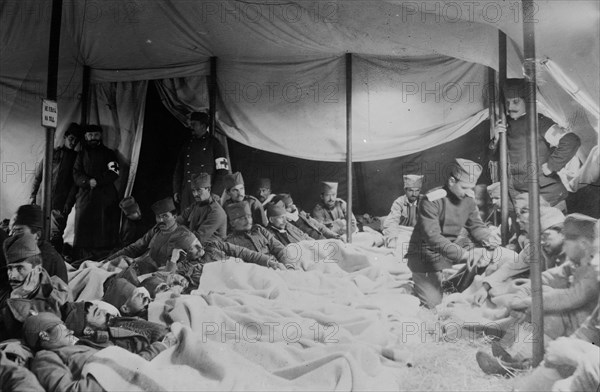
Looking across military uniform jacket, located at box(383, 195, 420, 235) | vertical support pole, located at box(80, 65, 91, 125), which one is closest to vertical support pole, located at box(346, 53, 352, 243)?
military uniform jacket, located at box(383, 195, 420, 235)

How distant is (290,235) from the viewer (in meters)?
2.93

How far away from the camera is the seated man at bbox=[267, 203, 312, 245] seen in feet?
9.61

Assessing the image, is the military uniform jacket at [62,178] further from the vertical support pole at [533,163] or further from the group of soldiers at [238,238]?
the vertical support pole at [533,163]

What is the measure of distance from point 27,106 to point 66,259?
0.84 m

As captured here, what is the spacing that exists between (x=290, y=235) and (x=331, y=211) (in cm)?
24

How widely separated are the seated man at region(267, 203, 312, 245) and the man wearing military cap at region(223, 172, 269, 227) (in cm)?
3

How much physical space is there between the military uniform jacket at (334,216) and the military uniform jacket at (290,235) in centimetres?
11

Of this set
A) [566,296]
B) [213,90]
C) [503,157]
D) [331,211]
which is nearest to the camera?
[566,296]

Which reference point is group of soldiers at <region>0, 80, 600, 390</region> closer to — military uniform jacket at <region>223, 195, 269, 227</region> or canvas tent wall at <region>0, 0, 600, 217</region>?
military uniform jacket at <region>223, 195, 269, 227</region>

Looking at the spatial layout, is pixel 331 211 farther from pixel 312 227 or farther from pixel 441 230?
pixel 441 230

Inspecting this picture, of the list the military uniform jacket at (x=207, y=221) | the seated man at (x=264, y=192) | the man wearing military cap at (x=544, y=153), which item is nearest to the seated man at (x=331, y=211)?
the seated man at (x=264, y=192)

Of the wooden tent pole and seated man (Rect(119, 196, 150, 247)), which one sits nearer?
the wooden tent pole

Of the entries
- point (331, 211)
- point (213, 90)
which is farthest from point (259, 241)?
point (213, 90)

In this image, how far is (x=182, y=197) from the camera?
3000mm
